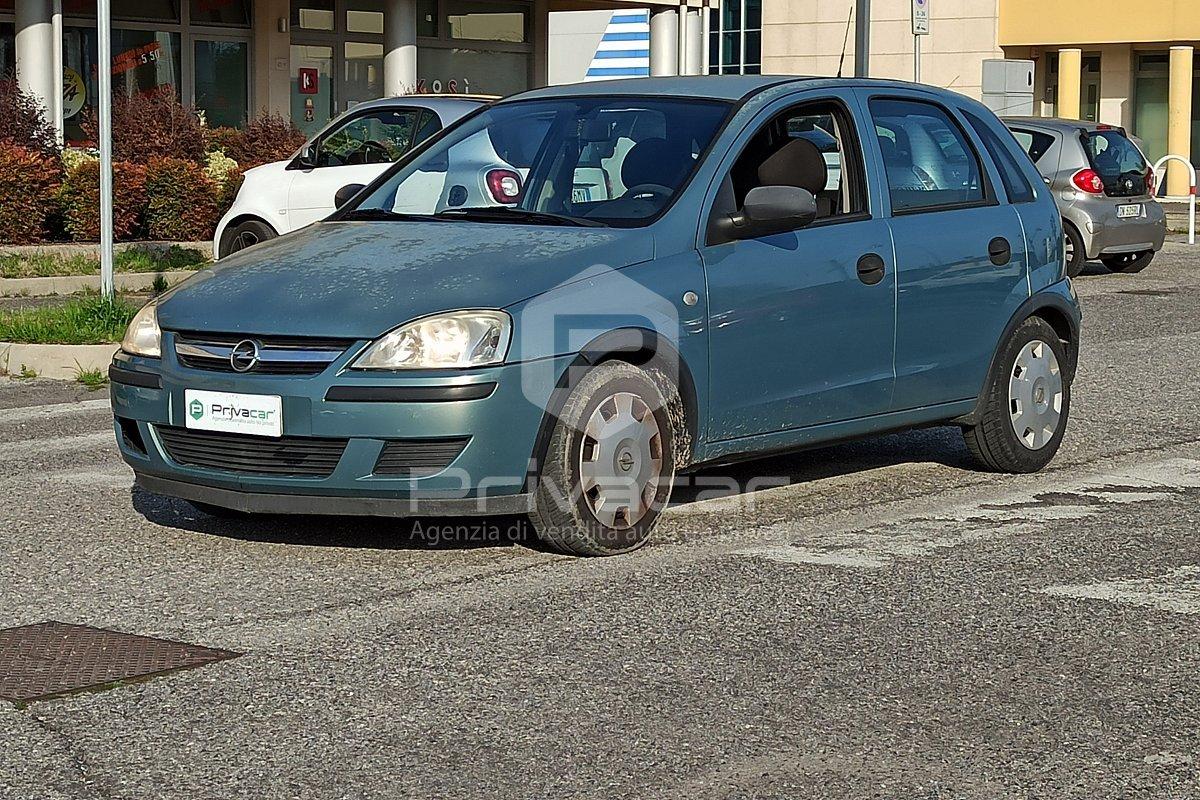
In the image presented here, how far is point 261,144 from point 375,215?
594 inches

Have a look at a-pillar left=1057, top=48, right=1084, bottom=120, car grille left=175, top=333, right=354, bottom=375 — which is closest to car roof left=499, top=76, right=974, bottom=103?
car grille left=175, top=333, right=354, bottom=375

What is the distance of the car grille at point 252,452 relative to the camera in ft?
20.3

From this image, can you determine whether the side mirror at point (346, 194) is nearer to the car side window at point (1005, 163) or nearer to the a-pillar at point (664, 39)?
the car side window at point (1005, 163)

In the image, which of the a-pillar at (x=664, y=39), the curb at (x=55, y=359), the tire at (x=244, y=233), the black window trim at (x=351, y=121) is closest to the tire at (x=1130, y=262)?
the black window trim at (x=351, y=121)

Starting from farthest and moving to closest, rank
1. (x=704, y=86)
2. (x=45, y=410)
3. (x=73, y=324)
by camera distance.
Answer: (x=73, y=324), (x=45, y=410), (x=704, y=86)

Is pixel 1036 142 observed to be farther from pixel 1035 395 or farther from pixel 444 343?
pixel 444 343

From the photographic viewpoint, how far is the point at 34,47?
931 inches

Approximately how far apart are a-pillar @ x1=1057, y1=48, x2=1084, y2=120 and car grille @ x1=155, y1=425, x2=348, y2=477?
43.7 metres

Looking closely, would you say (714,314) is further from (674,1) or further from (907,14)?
(907,14)

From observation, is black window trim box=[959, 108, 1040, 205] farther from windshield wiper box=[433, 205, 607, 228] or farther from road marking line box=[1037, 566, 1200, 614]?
road marking line box=[1037, 566, 1200, 614]

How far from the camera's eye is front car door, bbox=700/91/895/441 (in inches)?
270

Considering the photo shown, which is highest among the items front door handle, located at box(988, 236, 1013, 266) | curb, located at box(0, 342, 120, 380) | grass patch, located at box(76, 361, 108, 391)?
front door handle, located at box(988, 236, 1013, 266)

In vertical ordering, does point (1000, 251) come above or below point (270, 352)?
above

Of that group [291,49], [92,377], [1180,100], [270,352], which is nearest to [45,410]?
[92,377]
